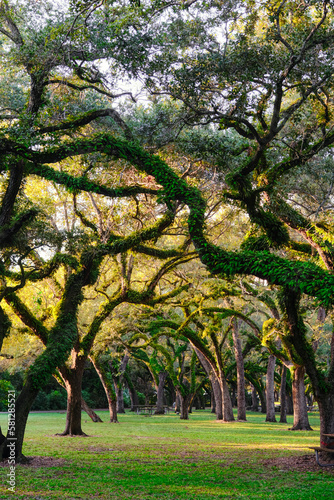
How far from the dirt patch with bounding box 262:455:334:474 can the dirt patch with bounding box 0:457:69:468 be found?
14.8 feet

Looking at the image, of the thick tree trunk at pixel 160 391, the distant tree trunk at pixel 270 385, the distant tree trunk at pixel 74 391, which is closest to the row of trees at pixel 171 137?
the distant tree trunk at pixel 74 391

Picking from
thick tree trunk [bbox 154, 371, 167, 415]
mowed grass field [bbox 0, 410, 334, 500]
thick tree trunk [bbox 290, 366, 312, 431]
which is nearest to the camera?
mowed grass field [bbox 0, 410, 334, 500]

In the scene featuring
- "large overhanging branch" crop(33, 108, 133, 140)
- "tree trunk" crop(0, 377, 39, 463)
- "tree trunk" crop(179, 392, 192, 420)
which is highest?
"large overhanging branch" crop(33, 108, 133, 140)

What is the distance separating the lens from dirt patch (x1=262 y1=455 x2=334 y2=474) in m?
8.95

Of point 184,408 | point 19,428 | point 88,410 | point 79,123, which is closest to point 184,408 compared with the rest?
point 184,408

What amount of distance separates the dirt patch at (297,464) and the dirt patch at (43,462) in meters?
4.53

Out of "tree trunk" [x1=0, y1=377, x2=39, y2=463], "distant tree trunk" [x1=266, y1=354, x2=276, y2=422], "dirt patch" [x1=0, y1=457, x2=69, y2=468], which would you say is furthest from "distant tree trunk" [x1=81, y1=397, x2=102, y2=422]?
"distant tree trunk" [x1=266, y1=354, x2=276, y2=422]

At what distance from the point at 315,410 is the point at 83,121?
150 ft

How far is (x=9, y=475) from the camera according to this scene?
25.0ft

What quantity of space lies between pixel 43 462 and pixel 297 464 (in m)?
5.56

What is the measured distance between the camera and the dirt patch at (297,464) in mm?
8953

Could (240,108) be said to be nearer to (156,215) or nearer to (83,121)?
(83,121)

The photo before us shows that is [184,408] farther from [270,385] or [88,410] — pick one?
[88,410]

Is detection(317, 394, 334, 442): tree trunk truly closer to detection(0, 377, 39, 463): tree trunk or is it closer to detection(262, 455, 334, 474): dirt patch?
detection(262, 455, 334, 474): dirt patch
